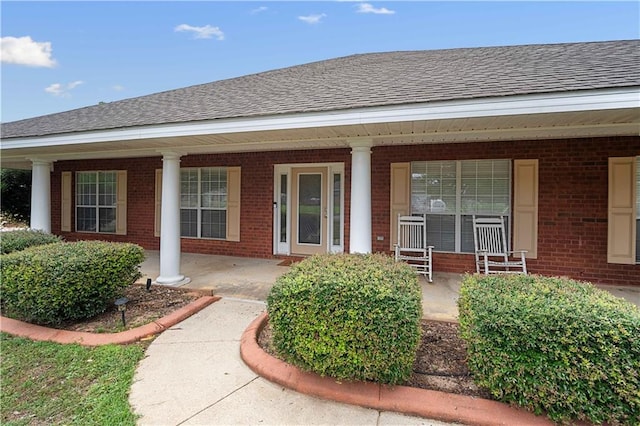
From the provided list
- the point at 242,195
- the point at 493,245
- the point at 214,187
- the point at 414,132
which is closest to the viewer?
the point at 414,132

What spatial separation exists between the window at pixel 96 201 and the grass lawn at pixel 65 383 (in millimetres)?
5712

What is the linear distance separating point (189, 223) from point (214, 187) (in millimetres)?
1160

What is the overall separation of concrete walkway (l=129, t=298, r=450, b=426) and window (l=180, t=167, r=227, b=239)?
14.6 feet

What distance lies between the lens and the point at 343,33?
1230cm

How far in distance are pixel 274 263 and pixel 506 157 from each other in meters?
4.91

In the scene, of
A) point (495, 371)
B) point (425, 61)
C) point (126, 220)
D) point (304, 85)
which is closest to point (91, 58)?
point (126, 220)

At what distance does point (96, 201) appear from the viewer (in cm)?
858

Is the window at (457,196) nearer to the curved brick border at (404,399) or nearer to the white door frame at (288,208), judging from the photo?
the white door frame at (288,208)

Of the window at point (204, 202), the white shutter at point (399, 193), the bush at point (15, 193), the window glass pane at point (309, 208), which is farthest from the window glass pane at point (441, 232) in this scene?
the bush at point (15, 193)

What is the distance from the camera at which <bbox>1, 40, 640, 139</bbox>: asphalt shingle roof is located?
11.0 ft

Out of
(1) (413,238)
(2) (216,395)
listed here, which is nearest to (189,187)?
(1) (413,238)

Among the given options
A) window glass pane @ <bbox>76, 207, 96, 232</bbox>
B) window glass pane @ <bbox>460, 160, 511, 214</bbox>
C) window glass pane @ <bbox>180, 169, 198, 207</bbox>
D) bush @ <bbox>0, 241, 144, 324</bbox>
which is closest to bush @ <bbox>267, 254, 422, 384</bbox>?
bush @ <bbox>0, 241, 144, 324</bbox>

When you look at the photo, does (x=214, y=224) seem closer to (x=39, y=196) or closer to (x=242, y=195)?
(x=242, y=195)

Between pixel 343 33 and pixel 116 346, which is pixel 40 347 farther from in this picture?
pixel 343 33
